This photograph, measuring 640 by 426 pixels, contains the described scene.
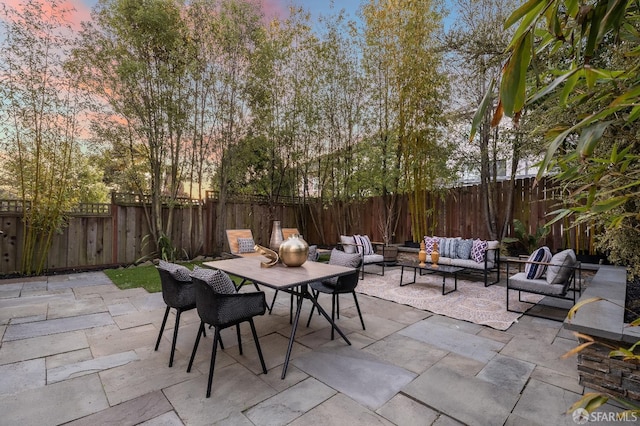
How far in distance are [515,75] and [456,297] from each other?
3860 millimetres

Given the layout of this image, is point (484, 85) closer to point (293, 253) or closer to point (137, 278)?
point (293, 253)

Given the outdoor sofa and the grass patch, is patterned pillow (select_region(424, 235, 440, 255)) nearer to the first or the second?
the outdoor sofa

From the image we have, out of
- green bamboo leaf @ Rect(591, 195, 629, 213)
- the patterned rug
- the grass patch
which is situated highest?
green bamboo leaf @ Rect(591, 195, 629, 213)

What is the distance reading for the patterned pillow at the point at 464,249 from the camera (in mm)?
4930

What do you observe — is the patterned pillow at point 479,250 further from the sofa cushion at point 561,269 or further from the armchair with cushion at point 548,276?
the sofa cushion at point 561,269

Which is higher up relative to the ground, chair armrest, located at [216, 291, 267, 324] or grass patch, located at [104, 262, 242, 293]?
chair armrest, located at [216, 291, 267, 324]

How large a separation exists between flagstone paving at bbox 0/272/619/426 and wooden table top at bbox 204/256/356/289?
0.59m

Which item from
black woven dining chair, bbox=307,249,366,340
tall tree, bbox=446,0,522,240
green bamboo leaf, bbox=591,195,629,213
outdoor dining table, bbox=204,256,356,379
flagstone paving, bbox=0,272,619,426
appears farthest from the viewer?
tall tree, bbox=446,0,522,240

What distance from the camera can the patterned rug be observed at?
3135 mm

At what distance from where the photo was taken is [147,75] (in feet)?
17.5

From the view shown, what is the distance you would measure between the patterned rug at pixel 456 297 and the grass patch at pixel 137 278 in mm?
2287

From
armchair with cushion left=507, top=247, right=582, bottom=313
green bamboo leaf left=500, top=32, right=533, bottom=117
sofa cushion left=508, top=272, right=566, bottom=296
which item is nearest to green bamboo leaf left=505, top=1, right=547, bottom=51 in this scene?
green bamboo leaf left=500, top=32, right=533, bottom=117

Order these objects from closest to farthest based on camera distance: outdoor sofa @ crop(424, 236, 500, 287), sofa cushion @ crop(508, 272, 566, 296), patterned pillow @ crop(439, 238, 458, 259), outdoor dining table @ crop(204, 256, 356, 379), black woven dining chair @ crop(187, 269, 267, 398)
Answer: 1. black woven dining chair @ crop(187, 269, 267, 398)
2. outdoor dining table @ crop(204, 256, 356, 379)
3. sofa cushion @ crop(508, 272, 566, 296)
4. outdoor sofa @ crop(424, 236, 500, 287)
5. patterned pillow @ crop(439, 238, 458, 259)

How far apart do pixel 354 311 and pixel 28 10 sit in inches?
247
